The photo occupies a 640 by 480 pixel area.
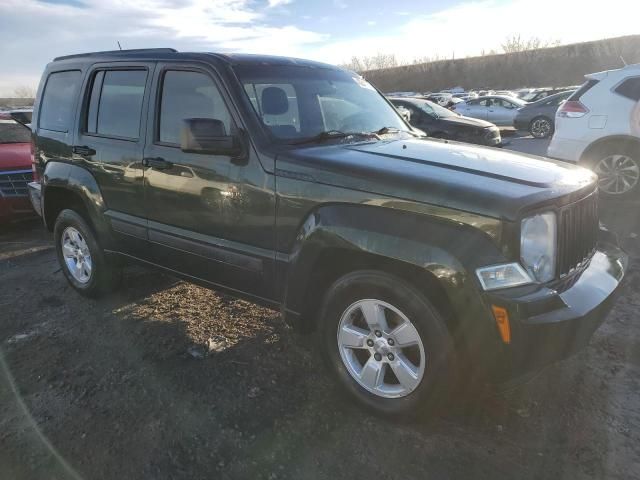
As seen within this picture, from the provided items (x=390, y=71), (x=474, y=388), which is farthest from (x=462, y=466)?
(x=390, y=71)

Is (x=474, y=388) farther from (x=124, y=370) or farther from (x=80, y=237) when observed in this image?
(x=80, y=237)

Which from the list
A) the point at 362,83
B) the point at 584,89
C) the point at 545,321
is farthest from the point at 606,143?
the point at 545,321

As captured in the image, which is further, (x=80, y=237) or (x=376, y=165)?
(x=80, y=237)

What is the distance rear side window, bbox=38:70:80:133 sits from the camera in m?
4.38

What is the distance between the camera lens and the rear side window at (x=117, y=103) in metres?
3.78

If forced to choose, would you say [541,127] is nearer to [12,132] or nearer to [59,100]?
[12,132]

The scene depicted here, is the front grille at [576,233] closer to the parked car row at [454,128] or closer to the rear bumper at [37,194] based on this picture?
the rear bumper at [37,194]

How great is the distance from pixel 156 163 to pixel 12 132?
557cm

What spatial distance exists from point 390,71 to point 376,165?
7689cm

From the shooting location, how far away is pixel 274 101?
11.0ft

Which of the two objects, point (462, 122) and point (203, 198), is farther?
point (462, 122)

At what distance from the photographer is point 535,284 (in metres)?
2.37

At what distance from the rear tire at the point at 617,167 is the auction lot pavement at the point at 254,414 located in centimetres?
310

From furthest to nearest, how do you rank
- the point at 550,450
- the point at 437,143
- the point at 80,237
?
the point at 80,237, the point at 437,143, the point at 550,450
